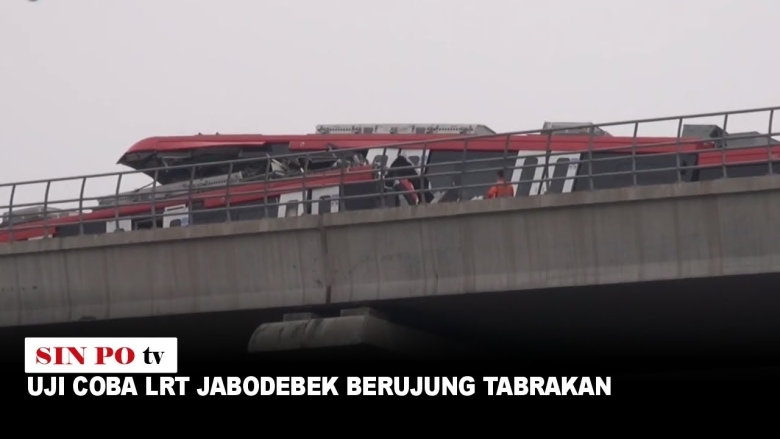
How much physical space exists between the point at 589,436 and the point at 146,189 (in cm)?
1292

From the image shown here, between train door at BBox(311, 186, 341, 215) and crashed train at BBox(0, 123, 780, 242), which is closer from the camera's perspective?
crashed train at BBox(0, 123, 780, 242)

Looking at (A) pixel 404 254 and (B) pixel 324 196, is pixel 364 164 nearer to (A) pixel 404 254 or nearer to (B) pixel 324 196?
(B) pixel 324 196

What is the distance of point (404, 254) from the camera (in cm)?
2133

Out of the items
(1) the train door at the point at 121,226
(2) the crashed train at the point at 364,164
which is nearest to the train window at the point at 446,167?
(2) the crashed train at the point at 364,164

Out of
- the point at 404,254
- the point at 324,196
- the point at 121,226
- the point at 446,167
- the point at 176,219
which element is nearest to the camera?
the point at 404,254

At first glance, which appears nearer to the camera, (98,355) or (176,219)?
(98,355)

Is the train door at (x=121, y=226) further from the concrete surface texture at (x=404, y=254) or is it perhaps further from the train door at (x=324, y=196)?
the concrete surface texture at (x=404, y=254)

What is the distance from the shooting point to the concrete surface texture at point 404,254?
762 inches

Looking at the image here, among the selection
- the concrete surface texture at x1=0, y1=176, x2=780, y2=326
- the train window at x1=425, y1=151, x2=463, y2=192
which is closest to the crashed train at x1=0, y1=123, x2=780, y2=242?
the train window at x1=425, y1=151, x2=463, y2=192

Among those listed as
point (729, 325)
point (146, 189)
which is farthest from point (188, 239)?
point (146, 189)

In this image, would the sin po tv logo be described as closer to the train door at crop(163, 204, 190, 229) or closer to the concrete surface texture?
the concrete surface texture

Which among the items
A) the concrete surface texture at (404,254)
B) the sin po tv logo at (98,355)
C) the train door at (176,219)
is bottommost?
the sin po tv logo at (98,355)

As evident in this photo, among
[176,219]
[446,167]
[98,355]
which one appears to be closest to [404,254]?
[98,355]

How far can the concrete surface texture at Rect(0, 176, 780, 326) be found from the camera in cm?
1936
